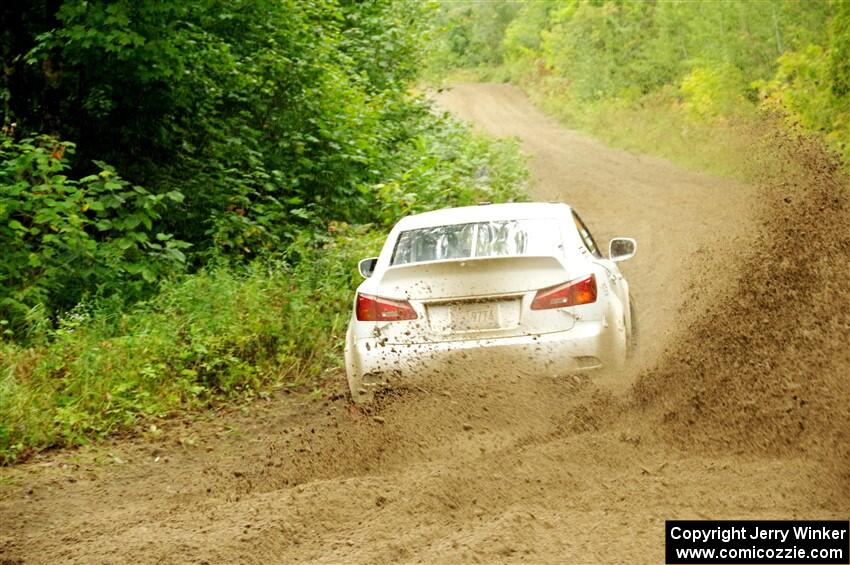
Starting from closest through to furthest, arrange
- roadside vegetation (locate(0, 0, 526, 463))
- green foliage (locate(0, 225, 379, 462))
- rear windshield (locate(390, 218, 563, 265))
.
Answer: rear windshield (locate(390, 218, 563, 265)) < green foliage (locate(0, 225, 379, 462)) < roadside vegetation (locate(0, 0, 526, 463))

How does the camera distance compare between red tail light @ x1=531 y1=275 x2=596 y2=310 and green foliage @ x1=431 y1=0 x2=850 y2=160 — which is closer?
red tail light @ x1=531 y1=275 x2=596 y2=310

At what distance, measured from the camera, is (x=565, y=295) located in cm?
630

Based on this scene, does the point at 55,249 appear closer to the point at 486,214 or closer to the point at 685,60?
the point at 486,214

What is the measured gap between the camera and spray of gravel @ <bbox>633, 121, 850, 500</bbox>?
5.43m

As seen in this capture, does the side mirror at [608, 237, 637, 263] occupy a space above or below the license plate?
above

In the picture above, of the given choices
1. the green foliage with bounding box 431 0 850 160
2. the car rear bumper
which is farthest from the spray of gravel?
the green foliage with bounding box 431 0 850 160

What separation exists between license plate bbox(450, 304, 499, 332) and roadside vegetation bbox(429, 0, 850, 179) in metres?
15.2

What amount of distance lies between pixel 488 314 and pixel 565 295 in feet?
1.67

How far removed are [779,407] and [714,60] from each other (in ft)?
87.1

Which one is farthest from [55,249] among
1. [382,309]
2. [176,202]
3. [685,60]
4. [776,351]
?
[685,60]

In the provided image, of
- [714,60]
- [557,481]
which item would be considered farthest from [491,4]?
[557,481]

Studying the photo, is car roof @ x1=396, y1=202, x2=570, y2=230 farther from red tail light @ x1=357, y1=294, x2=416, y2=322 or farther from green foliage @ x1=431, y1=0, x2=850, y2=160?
green foliage @ x1=431, y1=0, x2=850, y2=160

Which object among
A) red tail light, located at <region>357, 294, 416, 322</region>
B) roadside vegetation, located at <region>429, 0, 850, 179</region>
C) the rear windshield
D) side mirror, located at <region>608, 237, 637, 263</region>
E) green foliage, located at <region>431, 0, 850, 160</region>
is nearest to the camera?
red tail light, located at <region>357, 294, 416, 322</region>

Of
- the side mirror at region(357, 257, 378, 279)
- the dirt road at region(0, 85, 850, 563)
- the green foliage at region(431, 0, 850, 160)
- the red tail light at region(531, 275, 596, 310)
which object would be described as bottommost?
the dirt road at region(0, 85, 850, 563)
